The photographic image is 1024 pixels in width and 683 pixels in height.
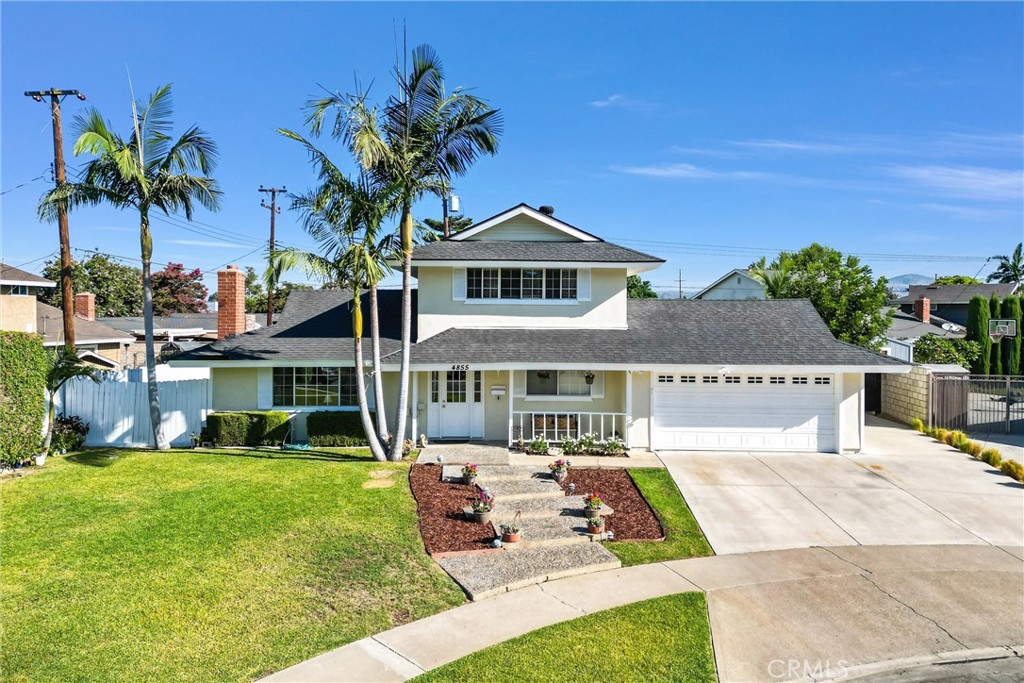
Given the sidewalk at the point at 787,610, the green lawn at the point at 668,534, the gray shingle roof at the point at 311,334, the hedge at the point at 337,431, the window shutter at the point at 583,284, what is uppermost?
the window shutter at the point at 583,284

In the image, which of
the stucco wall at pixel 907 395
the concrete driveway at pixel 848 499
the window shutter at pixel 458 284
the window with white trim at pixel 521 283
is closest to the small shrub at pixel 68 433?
the window shutter at pixel 458 284

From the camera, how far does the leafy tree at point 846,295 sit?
1000 inches

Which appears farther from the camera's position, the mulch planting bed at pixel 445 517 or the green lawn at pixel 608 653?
the mulch planting bed at pixel 445 517

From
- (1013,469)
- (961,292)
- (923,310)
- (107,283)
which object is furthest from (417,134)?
(961,292)

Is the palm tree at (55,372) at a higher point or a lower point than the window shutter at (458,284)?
lower

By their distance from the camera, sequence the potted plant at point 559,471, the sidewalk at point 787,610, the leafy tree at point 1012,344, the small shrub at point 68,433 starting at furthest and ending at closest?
1. the leafy tree at point 1012,344
2. the small shrub at point 68,433
3. the potted plant at point 559,471
4. the sidewalk at point 787,610

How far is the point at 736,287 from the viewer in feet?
129

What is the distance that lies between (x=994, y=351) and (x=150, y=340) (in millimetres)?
43370

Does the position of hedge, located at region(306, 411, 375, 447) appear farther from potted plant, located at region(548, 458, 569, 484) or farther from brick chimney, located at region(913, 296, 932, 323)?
brick chimney, located at region(913, 296, 932, 323)

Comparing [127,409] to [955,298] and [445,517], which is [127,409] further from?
[955,298]

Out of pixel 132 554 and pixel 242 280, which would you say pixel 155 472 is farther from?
pixel 242 280

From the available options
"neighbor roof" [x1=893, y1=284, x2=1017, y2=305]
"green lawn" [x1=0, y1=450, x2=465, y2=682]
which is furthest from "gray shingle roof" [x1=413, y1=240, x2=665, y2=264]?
"neighbor roof" [x1=893, y1=284, x2=1017, y2=305]

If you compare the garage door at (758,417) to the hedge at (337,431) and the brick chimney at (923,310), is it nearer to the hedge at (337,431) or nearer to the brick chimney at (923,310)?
the hedge at (337,431)

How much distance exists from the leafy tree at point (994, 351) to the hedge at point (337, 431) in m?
37.1
